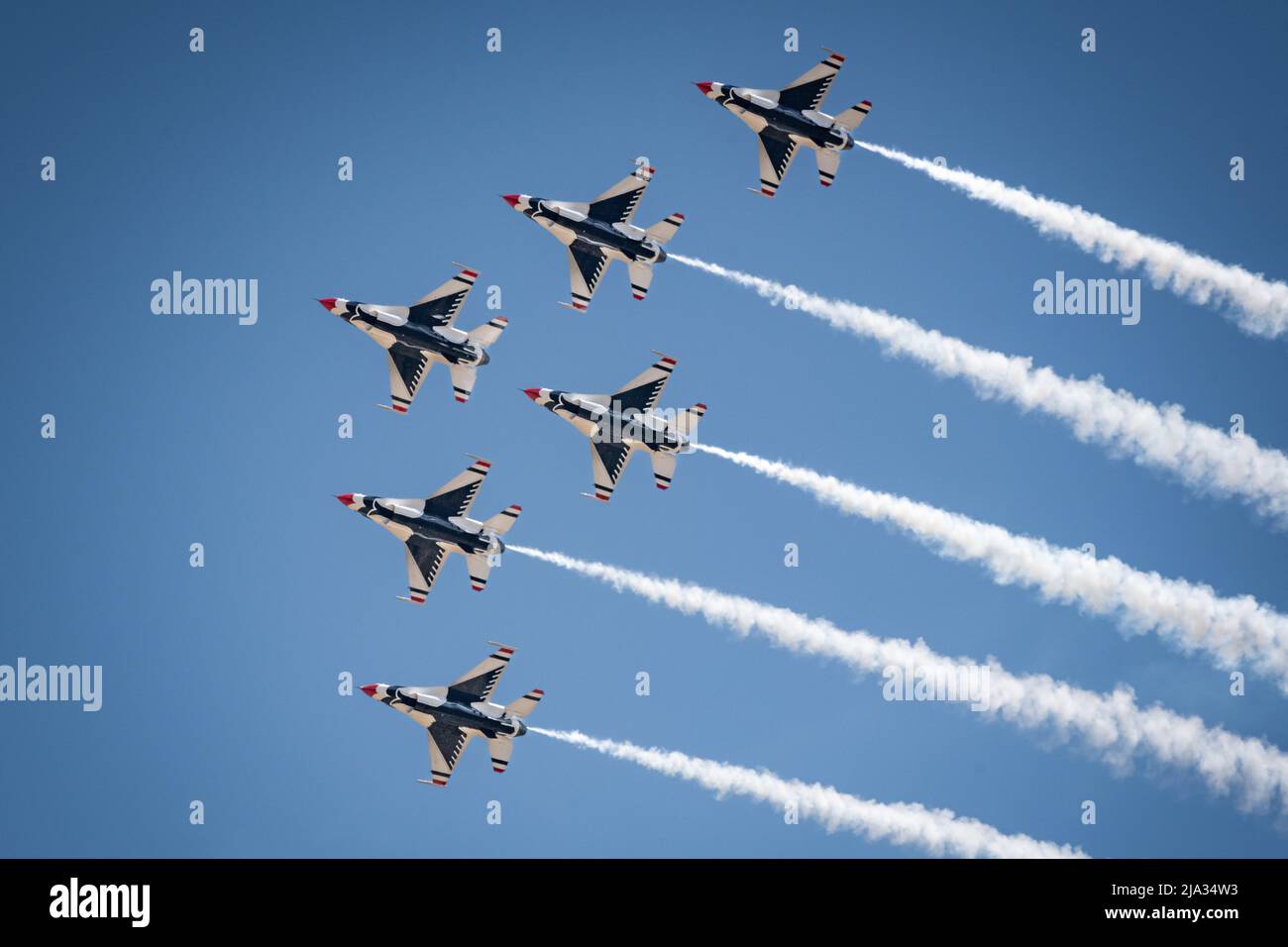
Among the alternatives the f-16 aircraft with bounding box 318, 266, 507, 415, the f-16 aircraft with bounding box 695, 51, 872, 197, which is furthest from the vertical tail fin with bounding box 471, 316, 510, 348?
the f-16 aircraft with bounding box 695, 51, 872, 197

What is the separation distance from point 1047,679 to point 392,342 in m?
33.6

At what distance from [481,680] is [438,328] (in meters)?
16.3

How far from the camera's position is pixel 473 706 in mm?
88625

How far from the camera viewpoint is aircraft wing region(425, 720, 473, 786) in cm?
9000

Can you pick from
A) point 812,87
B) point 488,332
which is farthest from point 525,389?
point 812,87

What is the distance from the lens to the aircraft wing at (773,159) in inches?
3622

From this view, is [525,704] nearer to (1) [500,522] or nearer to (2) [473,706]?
(2) [473,706]

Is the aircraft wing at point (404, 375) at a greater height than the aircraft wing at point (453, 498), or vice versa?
the aircraft wing at point (404, 375)

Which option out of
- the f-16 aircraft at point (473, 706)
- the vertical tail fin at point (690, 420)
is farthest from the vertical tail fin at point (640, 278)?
the f-16 aircraft at point (473, 706)

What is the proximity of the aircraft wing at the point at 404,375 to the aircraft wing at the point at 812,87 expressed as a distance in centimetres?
2078

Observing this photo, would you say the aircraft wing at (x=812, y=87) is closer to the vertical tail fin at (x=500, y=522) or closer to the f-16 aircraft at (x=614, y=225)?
the f-16 aircraft at (x=614, y=225)

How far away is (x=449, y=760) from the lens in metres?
90.8
